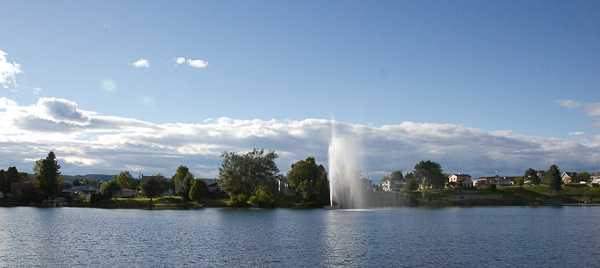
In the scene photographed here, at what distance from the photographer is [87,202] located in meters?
151

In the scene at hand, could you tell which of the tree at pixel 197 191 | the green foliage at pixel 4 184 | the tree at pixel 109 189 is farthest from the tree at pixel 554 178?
the green foliage at pixel 4 184

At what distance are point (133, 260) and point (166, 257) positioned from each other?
10.7 feet

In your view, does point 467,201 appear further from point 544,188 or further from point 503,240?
point 503,240

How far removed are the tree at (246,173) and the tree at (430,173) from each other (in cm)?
7535

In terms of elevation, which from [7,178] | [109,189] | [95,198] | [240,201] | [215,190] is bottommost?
[240,201]

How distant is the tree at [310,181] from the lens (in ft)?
468

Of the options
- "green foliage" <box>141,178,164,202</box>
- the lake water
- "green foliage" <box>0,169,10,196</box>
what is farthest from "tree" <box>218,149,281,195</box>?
"green foliage" <box>0,169,10,196</box>

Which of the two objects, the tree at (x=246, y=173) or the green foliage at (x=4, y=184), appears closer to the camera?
the tree at (x=246, y=173)

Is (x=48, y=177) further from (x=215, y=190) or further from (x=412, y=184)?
(x=412, y=184)

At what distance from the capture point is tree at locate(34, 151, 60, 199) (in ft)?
493

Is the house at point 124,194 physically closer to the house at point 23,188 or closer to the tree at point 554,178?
the house at point 23,188

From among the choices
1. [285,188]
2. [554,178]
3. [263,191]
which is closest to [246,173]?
[263,191]

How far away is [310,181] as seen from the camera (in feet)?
505

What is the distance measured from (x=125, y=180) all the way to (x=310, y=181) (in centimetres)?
9428
